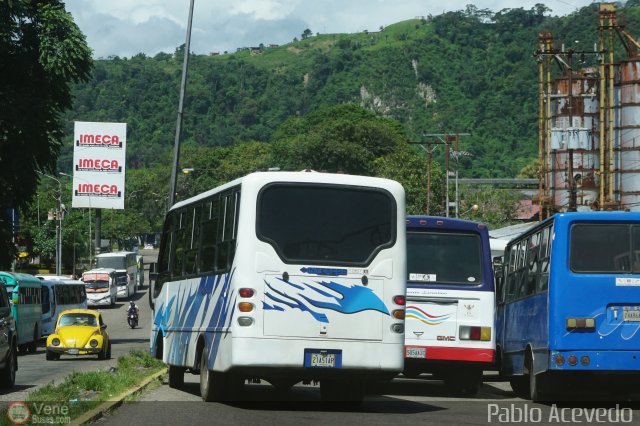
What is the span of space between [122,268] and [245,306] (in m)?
82.5

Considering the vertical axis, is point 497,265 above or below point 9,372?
above

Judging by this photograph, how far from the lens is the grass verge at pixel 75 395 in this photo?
14.6 meters

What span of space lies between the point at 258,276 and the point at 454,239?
239 inches

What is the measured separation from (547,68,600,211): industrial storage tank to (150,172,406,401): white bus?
7917 centimetres

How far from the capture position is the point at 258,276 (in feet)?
54.7

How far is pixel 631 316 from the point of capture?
1764 centimetres

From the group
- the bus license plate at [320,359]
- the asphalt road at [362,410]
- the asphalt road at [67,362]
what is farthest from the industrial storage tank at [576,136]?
the bus license plate at [320,359]

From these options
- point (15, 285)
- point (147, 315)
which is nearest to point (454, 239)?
point (15, 285)

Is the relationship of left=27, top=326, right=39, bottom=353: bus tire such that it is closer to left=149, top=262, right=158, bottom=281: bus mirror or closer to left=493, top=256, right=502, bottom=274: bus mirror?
left=149, top=262, right=158, bottom=281: bus mirror

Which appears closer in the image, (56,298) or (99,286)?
(56,298)

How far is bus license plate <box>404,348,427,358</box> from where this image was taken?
21422 millimetres

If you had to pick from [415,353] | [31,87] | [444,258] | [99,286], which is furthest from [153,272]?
[99,286]

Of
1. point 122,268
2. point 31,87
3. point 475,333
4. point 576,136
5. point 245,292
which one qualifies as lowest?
point 475,333

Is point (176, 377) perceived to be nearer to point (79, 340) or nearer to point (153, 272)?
point (153, 272)
